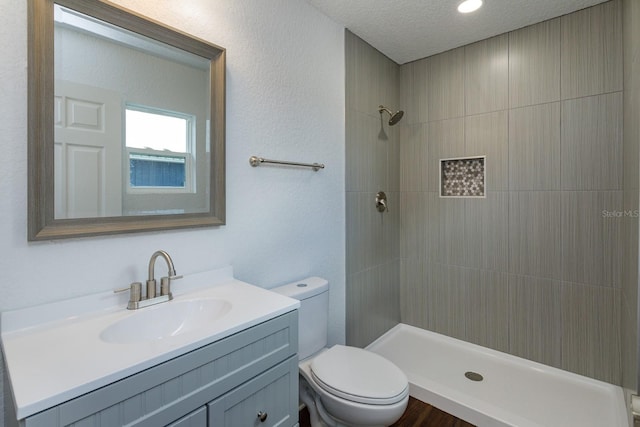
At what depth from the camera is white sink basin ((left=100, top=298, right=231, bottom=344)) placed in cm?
105

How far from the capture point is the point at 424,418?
1.78 metres

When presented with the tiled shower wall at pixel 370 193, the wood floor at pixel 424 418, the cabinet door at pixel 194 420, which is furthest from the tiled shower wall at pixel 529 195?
the cabinet door at pixel 194 420

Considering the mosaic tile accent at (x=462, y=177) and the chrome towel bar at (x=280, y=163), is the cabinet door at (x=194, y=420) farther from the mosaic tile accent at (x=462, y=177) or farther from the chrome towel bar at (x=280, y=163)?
the mosaic tile accent at (x=462, y=177)

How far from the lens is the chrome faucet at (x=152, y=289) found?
1120mm

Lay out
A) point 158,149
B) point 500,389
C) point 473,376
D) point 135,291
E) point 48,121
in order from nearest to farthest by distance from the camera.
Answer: point 48,121, point 135,291, point 158,149, point 500,389, point 473,376

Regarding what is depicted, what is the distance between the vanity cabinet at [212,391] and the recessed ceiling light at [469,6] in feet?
6.49

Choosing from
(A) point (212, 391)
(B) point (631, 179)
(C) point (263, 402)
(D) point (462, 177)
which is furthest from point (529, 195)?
(A) point (212, 391)

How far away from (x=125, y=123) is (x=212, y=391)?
0.98 m

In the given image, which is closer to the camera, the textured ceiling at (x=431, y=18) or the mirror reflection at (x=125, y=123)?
the mirror reflection at (x=125, y=123)

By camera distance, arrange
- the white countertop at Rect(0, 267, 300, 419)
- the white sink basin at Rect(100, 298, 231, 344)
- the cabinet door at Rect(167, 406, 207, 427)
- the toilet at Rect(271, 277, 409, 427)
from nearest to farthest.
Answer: the white countertop at Rect(0, 267, 300, 419) → the cabinet door at Rect(167, 406, 207, 427) → the white sink basin at Rect(100, 298, 231, 344) → the toilet at Rect(271, 277, 409, 427)

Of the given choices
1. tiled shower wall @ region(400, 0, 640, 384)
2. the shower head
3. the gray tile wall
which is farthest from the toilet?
the shower head

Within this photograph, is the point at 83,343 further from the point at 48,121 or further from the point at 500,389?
the point at 500,389

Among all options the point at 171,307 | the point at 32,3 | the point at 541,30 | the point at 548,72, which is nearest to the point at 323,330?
the point at 171,307

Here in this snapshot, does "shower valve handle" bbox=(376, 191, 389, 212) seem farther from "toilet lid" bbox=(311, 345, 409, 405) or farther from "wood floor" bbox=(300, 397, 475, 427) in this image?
"wood floor" bbox=(300, 397, 475, 427)
